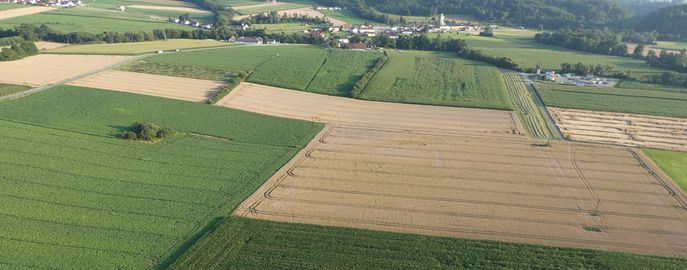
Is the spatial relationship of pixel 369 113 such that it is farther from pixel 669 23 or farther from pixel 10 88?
pixel 669 23

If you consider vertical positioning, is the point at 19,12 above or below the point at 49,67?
above

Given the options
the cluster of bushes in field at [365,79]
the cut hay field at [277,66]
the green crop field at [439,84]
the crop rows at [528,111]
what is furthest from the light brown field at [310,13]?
the crop rows at [528,111]

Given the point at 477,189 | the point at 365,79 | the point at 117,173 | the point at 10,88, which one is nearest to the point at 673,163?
the point at 477,189

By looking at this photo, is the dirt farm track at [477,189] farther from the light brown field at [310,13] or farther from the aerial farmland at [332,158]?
the light brown field at [310,13]

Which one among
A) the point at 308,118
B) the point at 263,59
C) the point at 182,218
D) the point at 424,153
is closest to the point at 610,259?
the point at 424,153

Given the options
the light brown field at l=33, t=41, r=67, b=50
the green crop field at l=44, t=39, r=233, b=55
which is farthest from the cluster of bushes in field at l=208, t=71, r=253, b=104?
the light brown field at l=33, t=41, r=67, b=50

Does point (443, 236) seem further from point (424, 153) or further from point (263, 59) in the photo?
point (263, 59)
